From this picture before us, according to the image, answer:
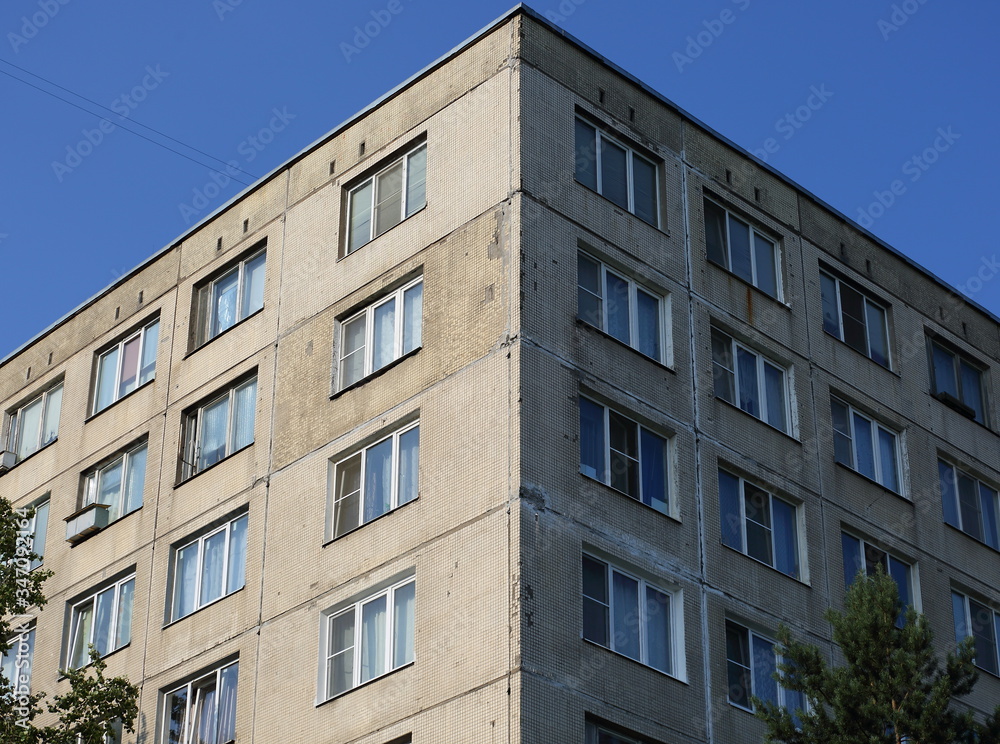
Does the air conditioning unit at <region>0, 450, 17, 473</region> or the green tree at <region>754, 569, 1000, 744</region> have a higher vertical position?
the air conditioning unit at <region>0, 450, 17, 473</region>

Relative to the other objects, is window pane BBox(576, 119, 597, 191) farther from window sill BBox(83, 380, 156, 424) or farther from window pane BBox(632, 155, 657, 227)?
window sill BBox(83, 380, 156, 424)

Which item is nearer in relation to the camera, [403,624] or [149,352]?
[403,624]

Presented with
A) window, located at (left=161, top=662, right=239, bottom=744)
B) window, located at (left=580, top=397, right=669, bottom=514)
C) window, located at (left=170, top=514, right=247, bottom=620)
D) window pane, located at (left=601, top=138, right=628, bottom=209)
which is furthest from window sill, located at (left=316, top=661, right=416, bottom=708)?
window pane, located at (left=601, top=138, right=628, bottom=209)

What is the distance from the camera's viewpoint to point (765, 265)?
112 feet

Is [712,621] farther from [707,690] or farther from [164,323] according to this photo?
[164,323]

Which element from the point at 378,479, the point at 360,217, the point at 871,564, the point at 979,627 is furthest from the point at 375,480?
the point at 979,627

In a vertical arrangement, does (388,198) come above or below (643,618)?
above

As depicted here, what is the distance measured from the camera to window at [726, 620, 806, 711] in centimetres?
2855

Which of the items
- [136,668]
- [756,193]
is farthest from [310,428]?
[756,193]

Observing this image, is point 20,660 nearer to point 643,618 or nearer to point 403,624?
point 403,624

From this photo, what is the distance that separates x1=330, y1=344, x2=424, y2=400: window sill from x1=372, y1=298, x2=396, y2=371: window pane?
26 centimetres

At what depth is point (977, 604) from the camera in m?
34.6

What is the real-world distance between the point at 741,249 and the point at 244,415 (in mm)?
10276

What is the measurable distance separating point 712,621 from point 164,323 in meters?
14.2
